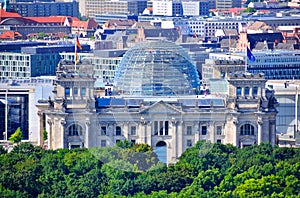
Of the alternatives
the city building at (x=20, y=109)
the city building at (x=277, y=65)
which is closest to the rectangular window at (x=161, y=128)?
Answer: the city building at (x=20, y=109)

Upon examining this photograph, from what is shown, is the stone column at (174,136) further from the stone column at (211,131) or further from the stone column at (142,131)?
the stone column at (211,131)

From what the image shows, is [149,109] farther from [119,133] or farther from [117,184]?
[117,184]

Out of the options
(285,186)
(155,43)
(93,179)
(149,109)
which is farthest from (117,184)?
(155,43)

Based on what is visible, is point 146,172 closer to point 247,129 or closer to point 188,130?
point 188,130

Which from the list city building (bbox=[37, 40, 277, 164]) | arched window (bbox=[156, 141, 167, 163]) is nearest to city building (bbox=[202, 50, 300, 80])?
city building (bbox=[37, 40, 277, 164])

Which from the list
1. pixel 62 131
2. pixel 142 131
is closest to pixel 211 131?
pixel 142 131
